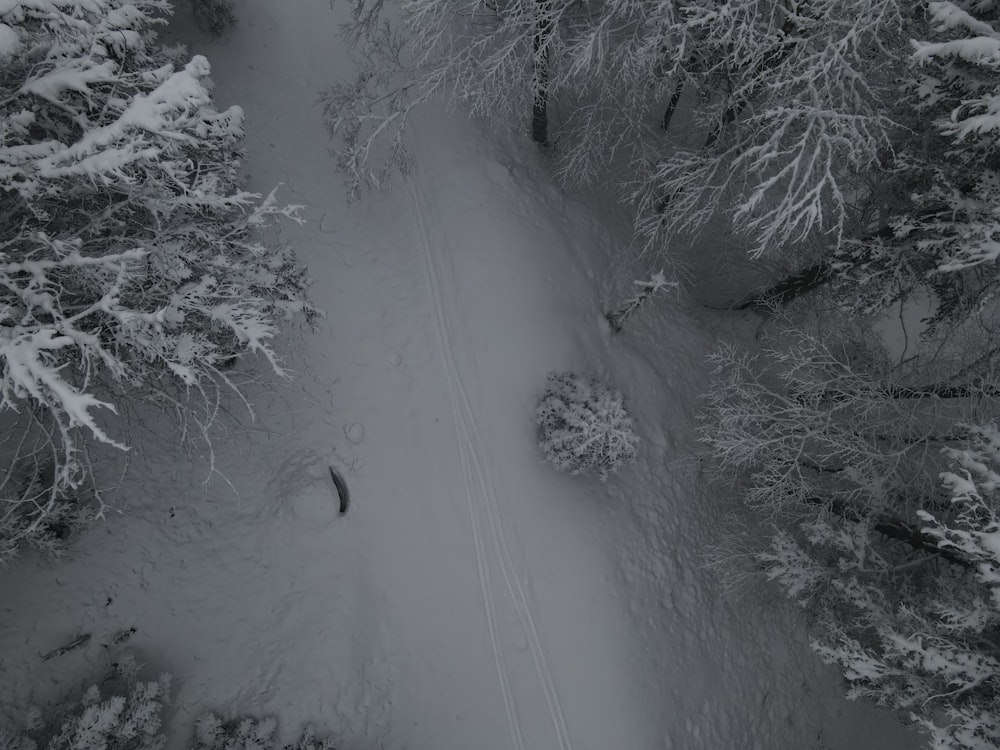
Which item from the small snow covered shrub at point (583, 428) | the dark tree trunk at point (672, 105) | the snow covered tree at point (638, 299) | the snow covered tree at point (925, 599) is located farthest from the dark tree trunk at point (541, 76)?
the snow covered tree at point (925, 599)

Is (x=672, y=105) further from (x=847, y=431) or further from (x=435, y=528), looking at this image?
(x=435, y=528)

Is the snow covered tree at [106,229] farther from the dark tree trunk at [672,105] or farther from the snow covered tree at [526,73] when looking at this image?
the dark tree trunk at [672,105]

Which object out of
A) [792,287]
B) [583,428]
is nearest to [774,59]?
[792,287]

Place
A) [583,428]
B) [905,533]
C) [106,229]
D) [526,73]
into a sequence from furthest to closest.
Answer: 1. [526,73]
2. [583,428]
3. [905,533]
4. [106,229]

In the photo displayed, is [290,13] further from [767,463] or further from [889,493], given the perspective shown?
[889,493]

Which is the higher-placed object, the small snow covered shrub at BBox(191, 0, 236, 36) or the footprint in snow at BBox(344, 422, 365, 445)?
the small snow covered shrub at BBox(191, 0, 236, 36)

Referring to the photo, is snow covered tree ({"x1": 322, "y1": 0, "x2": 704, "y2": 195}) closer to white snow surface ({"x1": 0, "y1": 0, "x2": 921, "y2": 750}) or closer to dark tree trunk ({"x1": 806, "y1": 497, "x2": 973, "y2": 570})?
white snow surface ({"x1": 0, "y1": 0, "x2": 921, "y2": 750})

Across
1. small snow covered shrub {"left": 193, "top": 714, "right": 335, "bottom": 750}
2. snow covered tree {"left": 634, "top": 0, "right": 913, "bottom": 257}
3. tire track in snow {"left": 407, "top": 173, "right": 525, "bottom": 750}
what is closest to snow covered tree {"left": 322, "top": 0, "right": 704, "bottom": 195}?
snow covered tree {"left": 634, "top": 0, "right": 913, "bottom": 257}
